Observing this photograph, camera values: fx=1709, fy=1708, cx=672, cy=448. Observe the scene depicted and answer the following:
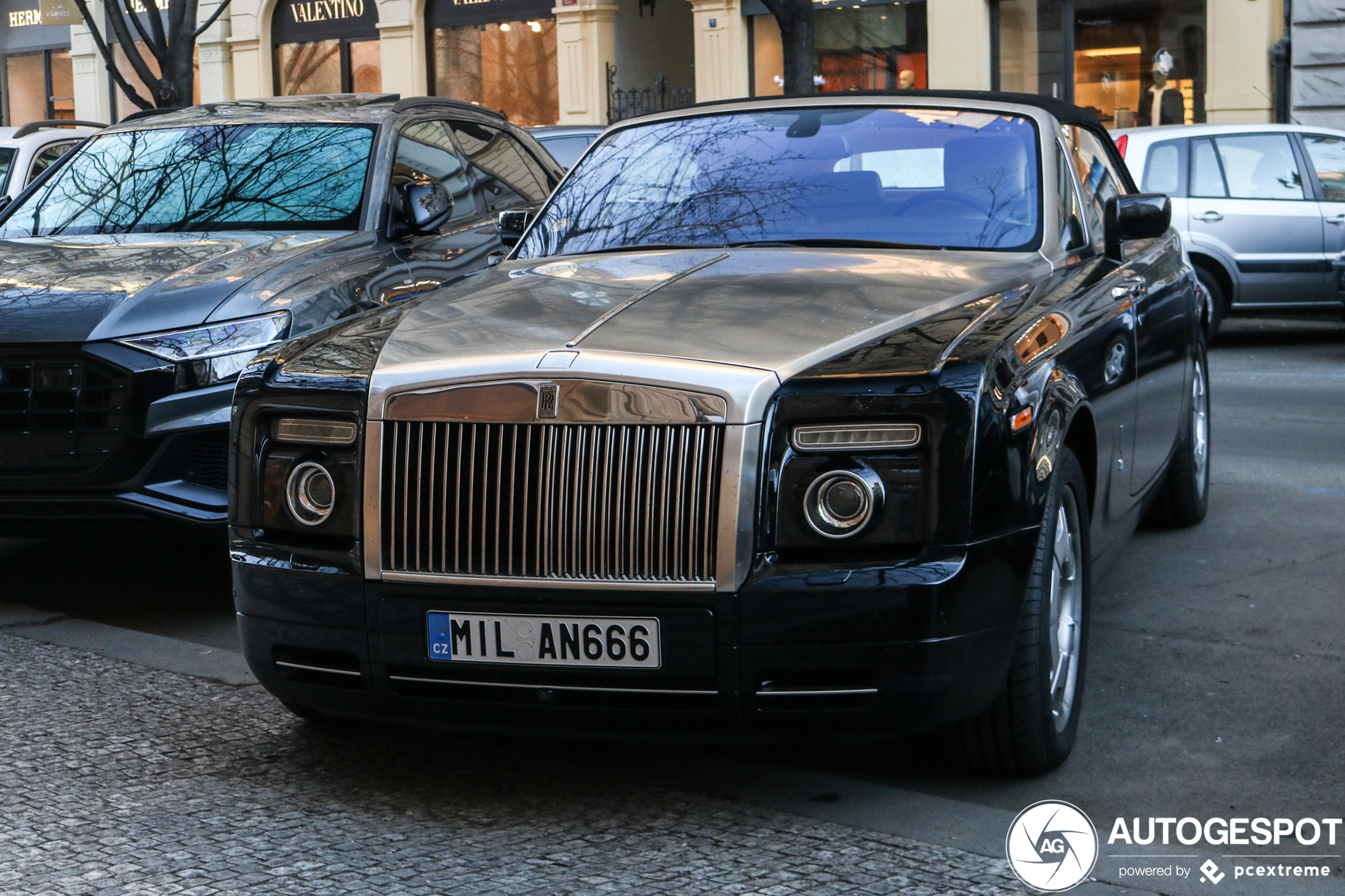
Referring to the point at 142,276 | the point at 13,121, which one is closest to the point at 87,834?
the point at 142,276

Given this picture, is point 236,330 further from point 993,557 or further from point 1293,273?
point 1293,273

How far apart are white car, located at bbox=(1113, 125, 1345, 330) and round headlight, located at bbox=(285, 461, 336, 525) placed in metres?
10.3

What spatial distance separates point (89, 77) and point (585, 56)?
11277 millimetres

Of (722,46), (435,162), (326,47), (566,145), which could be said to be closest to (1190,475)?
(435,162)

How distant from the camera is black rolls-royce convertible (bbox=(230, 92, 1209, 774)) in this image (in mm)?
3523

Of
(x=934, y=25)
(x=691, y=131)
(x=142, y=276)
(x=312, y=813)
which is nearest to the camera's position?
(x=312, y=813)

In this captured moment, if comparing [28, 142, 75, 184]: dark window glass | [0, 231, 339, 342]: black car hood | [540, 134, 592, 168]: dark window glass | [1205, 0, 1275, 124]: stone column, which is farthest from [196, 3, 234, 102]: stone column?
[0, 231, 339, 342]: black car hood

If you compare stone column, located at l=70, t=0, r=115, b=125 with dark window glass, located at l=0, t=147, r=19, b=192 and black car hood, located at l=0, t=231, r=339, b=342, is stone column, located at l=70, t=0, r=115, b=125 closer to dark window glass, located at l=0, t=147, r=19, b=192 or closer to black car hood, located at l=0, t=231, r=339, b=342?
dark window glass, located at l=0, t=147, r=19, b=192

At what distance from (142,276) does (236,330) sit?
0.50 metres

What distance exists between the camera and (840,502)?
139 inches

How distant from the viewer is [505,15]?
25.2 m

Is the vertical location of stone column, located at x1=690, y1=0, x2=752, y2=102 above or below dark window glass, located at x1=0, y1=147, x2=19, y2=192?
above

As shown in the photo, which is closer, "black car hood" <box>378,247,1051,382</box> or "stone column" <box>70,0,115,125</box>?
"black car hood" <box>378,247,1051,382</box>

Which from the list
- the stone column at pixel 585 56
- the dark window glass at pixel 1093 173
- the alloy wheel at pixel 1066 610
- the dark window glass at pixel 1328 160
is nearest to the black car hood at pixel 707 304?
the alloy wheel at pixel 1066 610
